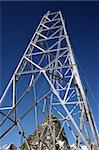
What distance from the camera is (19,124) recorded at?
1661 cm

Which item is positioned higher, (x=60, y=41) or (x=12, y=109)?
(x=60, y=41)

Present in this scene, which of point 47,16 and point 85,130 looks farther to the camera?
point 47,16

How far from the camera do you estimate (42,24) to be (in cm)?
1809

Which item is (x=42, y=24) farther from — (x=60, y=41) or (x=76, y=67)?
(x=76, y=67)

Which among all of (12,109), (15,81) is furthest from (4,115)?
(15,81)

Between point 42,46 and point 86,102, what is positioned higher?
point 42,46

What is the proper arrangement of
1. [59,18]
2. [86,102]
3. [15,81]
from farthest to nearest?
[59,18], [15,81], [86,102]

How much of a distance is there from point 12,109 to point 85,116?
285 centimetres

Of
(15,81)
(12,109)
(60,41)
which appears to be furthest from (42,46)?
(12,109)

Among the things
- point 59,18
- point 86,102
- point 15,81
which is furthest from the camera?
point 59,18

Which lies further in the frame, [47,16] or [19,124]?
[47,16]

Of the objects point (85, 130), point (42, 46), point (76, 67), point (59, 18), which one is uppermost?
point (59, 18)

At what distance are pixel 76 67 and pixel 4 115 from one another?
3386mm

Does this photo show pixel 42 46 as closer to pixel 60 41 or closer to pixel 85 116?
pixel 60 41
